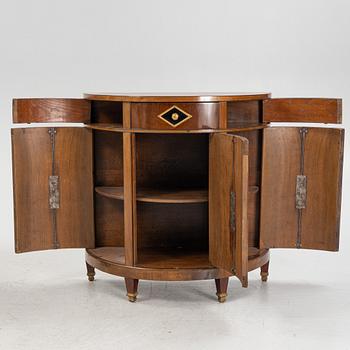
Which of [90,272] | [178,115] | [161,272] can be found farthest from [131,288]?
[178,115]

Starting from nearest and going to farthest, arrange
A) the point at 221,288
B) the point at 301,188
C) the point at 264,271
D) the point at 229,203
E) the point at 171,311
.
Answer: the point at 229,203 → the point at 171,311 → the point at 221,288 → the point at 301,188 → the point at 264,271

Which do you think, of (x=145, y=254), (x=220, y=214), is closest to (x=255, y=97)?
(x=220, y=214)

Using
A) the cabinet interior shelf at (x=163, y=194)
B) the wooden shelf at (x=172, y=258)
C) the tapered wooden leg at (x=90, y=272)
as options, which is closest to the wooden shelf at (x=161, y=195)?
the cabinet interior shelf at (x=163, y=194)

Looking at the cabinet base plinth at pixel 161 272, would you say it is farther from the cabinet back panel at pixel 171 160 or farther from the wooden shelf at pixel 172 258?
the cabinet back panel at pixel 171 160

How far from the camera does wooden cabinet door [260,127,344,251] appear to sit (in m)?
4.21

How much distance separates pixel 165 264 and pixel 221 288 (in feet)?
0.94

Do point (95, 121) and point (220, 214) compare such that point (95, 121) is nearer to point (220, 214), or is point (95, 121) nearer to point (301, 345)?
point (220, 214)

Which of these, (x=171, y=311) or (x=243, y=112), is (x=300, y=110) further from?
(x=171, y=311)

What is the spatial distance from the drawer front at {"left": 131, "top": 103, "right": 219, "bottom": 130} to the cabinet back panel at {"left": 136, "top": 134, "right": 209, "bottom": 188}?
44 centimetres

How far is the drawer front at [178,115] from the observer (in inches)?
152

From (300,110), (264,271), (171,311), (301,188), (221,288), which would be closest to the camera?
(171,311)

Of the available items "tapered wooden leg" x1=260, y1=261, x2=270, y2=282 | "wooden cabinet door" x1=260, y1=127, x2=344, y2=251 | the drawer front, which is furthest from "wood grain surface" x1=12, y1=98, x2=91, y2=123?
"tapered wooden leg" x1=260, y1=261, x2=270, y2=282

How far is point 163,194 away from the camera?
412 centimetres

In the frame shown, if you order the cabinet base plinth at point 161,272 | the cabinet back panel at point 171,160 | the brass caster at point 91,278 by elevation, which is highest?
the cabinet back panel at point 171,160
